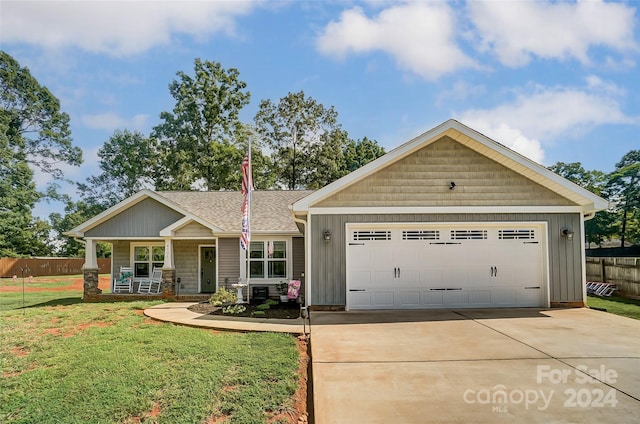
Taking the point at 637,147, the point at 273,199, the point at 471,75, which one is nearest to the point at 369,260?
the point at 471,75

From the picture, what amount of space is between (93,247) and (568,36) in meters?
17.0

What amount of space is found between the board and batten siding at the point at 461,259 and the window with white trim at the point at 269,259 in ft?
15.4

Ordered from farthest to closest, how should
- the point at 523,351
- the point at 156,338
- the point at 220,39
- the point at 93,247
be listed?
1. the point at 93,247
2. the point at 220,39
3. the point at 156,338
4. the point at 523,351

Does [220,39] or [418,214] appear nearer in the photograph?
[418,214]

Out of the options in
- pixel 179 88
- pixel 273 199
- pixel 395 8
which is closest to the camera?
pixel 395 8

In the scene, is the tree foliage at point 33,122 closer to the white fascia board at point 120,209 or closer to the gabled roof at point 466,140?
the white fascia board at point 120,209

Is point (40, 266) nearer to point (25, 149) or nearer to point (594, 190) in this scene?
point (25, 149)

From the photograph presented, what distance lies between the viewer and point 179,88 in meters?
34.6

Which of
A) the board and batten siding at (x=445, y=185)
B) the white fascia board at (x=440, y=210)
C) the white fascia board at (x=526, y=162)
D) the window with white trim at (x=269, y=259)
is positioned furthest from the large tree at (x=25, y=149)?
the white fascia board at (x=526, y=162)

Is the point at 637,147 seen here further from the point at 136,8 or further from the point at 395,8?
the point at 136,8

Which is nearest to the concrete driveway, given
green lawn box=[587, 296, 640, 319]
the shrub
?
green lawn box=[587, 296, 640, 319]

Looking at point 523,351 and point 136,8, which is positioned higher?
point 136,8

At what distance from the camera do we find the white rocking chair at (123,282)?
16.5 meters

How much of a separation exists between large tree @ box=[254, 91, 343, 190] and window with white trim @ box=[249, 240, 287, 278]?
19.1 metres
